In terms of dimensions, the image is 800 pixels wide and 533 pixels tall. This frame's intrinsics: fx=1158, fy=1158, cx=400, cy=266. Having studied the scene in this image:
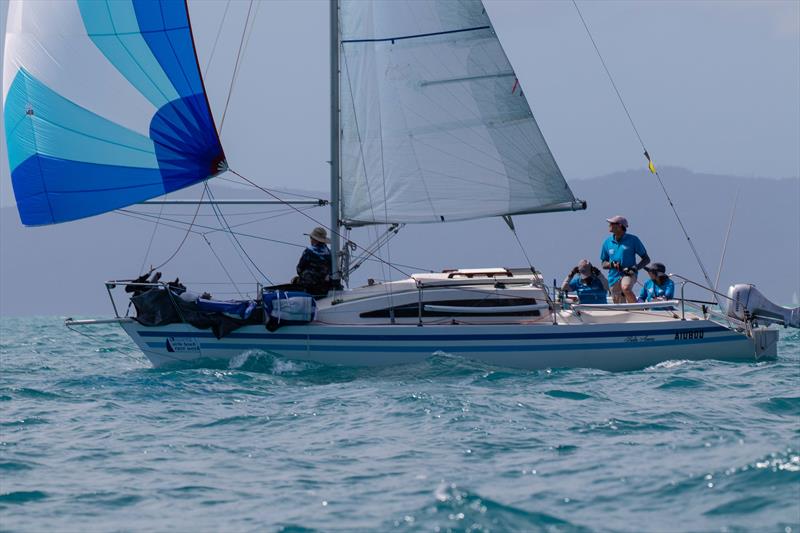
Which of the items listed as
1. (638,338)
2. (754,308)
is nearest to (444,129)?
(638,338)

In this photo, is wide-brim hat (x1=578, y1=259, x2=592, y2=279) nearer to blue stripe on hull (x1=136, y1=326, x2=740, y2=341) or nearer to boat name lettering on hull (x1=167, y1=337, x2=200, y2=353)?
blue stripe on hull (x1=136, y1=326, x2=740, y2=341)

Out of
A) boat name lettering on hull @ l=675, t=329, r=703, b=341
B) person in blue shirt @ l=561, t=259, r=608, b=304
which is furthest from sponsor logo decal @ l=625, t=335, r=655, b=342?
person in blue shirt @ l=561, t=259, r=608, b=304

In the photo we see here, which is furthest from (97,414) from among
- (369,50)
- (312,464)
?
(369,50)

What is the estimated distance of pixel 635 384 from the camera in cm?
1232

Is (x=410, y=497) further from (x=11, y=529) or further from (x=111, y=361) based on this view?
(x=111, y=361)

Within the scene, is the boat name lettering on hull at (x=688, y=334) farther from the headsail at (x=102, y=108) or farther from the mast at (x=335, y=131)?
the headsail at (x=102, y=108)

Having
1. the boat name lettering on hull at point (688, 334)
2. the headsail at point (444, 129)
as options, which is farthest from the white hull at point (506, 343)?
the headsail at point (444, 129)

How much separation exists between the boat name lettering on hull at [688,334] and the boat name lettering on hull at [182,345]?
586cm

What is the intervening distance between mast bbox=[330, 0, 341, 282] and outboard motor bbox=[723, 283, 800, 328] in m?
5.08

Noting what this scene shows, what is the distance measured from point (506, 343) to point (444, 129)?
3042mm

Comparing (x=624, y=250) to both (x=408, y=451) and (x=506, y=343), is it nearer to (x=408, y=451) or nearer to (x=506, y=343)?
(x=506, y=343)

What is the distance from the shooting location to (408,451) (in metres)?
8.80

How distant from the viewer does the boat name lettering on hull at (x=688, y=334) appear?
551 inches

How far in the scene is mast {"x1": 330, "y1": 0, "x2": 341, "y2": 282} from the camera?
1520cm
